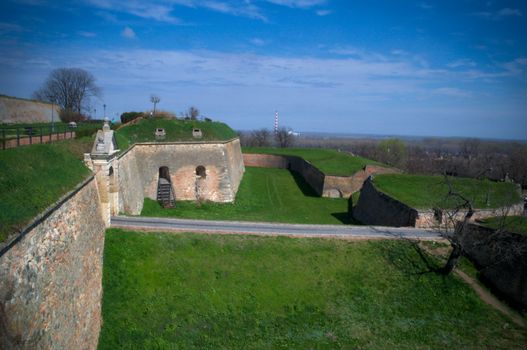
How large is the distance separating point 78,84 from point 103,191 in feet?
105

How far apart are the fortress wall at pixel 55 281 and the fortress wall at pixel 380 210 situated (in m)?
14.1

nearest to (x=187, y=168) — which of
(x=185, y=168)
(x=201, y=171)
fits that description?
(x=185, y=168)

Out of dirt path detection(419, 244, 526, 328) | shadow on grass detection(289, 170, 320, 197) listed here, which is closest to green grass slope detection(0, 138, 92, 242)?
dirt path detection(419, 244, 526, 328)

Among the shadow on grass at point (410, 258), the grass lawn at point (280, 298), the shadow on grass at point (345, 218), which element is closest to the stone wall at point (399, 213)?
the shadow on grass at point (345, 218)

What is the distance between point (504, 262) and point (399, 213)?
5869 millimetres

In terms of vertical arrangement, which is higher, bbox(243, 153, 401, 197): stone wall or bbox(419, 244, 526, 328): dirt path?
bbox(243, 153, 401, 197): stone wall

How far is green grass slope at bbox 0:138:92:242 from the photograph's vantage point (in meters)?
7.90

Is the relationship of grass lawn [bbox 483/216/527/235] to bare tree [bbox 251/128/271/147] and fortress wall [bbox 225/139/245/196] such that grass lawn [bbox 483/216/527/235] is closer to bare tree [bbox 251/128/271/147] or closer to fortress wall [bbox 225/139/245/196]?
fortress wall [bbox 225/139/245/196]

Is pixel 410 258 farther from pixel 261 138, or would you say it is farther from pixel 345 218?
pixel 261 138

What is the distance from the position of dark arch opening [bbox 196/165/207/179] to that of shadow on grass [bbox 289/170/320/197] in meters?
10.7

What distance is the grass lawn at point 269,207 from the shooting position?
70.1 feet

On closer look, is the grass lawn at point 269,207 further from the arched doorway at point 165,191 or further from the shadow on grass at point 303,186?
the arched doorway at point 165,191

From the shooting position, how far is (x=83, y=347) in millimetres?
9531

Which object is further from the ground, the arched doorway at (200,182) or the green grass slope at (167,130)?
the green grass slope at (167,130)
